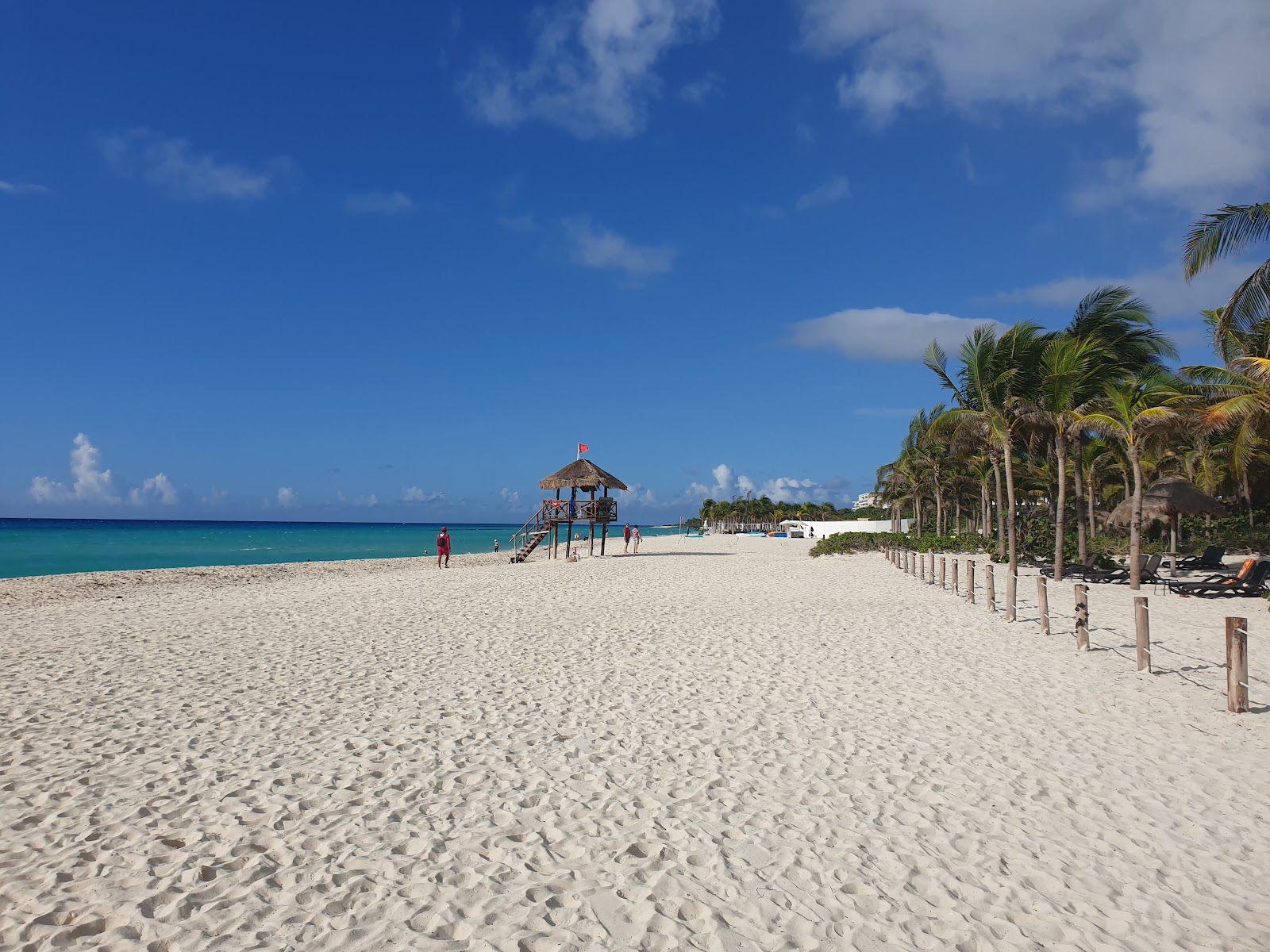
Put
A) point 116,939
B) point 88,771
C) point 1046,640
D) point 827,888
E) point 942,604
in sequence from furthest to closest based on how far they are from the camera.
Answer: point 942,604, point 1046,640, point 88,771, point 827,888, point 116,939

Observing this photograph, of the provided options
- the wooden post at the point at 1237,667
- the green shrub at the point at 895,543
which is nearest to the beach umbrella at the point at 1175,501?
the green shrub at the point at 895,543

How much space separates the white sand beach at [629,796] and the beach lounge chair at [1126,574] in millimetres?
8040

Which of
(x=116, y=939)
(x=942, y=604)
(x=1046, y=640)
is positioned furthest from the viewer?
(x=942, y=604)

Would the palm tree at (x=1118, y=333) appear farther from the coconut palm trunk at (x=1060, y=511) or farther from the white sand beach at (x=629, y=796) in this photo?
the white sand beach at (x=629, y=796)

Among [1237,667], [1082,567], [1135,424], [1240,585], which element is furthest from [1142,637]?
[1082,567]

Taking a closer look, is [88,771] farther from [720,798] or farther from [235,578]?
[235,578]

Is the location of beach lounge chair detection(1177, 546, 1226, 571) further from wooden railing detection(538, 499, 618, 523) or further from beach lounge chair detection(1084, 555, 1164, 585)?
wooden railing detection(538, 499, 618, 523)

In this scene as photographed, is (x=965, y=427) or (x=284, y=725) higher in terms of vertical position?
(x=965, y=427)

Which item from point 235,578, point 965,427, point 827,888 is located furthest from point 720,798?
point 235,578

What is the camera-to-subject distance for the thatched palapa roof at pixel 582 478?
30953 mm

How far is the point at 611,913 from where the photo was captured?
3.57m

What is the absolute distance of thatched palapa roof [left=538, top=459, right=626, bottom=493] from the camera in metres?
31.0

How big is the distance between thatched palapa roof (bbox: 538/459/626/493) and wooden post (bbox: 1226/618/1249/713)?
993 inches

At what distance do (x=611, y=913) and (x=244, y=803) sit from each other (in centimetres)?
267
